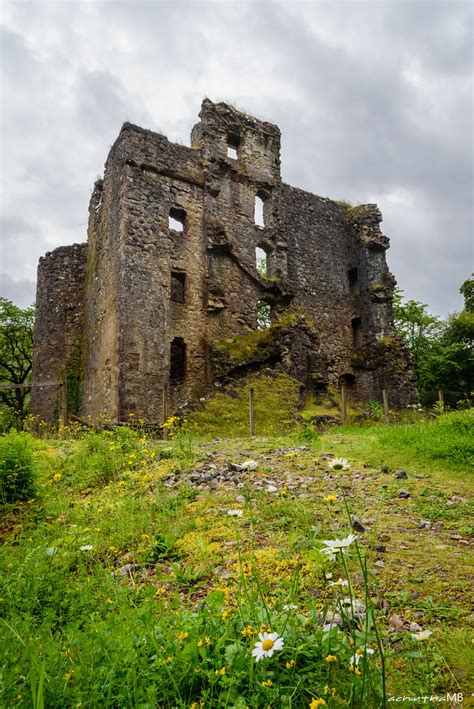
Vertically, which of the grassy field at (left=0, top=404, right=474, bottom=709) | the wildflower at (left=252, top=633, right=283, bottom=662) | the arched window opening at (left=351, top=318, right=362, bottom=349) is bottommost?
the grassy field at (left=0, top=404, right=474, bottom=709)

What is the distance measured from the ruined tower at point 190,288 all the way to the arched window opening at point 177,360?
0.05 metres

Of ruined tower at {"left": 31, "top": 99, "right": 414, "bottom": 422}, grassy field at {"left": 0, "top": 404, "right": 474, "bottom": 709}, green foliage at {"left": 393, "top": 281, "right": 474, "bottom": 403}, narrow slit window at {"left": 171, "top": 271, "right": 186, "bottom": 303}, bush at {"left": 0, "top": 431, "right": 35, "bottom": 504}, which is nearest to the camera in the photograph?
grassy field at {"left": 0, "top": 404, "right": 474, "bottom": 709}

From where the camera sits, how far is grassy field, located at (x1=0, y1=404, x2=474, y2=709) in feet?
7.80

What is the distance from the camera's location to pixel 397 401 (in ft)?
69.3

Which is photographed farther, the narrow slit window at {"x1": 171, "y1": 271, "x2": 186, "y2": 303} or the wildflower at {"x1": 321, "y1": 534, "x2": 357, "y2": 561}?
the narrow slit window at {"x1": 171, "y1": 271, "x2": 186, "y2": 303}

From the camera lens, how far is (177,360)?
17172 mm

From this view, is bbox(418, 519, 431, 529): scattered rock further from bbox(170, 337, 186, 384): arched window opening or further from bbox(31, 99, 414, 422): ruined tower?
bbox(170, 337, 186, 384): arched window opening

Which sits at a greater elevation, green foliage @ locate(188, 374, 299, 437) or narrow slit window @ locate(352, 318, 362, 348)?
narrow slit window @ locate(352, 318, 362, 348)

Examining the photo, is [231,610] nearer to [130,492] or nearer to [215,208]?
[130,492]

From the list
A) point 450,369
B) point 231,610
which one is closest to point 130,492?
point 231,610

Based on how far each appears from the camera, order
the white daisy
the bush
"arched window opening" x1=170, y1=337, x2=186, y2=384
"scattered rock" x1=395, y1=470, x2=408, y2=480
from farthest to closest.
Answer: "arched window opening" x1=170, y1=337, x2=186, y2=384
"scattered rock" x1=395, y1=470, x2=408, y2=480
the bush
the white daisy

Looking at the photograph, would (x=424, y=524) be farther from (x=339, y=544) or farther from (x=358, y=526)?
(x=339, y=544)

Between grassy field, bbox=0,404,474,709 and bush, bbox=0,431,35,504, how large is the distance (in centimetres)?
6

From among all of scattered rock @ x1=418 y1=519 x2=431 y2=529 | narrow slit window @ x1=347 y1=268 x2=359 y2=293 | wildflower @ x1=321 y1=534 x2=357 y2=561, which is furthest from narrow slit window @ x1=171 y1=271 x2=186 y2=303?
wildflower @ x1=321 y1=534 x2=357 y2=561
